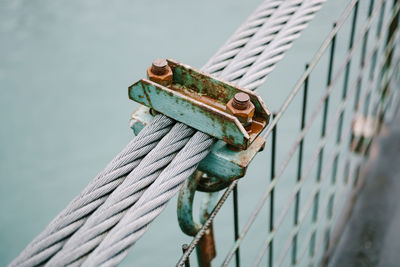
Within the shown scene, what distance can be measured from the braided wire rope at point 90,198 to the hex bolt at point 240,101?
75 mm

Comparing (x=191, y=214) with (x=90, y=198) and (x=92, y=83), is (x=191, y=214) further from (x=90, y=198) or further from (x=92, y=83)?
(x=92, y=83)

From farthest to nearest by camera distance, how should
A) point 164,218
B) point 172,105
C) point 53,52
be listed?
point 53,52 < point 164,218 < point 172,105

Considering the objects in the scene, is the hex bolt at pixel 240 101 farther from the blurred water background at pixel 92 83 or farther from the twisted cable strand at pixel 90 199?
the blurred water background at pixel 92 83

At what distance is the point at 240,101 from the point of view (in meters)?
0.51

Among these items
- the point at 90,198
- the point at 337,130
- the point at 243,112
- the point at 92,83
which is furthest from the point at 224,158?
the point at 92,83

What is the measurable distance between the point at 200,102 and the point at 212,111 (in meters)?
0.02

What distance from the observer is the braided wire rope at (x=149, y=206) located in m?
0.40

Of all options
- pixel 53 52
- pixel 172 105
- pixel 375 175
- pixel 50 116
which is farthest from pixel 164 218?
pixel 172 105

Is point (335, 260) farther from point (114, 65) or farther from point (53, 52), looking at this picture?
point (53, 52)

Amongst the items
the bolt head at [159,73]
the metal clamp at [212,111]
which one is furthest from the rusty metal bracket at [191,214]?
the bolt head at [159,73]

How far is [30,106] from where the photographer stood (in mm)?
2715

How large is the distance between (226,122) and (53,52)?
2679mm

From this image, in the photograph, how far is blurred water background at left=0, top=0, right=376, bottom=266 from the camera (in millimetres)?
2354

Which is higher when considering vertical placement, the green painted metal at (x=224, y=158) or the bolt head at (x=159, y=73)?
the bolt head at (x=159, y=73)
